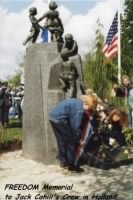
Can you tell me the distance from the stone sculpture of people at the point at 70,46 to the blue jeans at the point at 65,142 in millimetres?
1376

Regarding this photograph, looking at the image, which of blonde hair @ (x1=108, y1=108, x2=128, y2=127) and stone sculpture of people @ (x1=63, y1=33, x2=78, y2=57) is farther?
stone sculpture of people @ (x1=63, y1=33, x2=78, y2=57)

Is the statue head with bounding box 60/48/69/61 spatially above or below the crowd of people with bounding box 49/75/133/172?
above

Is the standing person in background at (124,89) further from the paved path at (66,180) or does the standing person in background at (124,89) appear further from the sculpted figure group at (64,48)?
the paved path at (66,180)

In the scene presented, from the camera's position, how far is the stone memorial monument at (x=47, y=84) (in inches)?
344

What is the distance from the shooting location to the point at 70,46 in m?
8.91

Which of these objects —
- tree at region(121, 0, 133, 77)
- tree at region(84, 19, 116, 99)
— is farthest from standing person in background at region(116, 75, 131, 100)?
tree at region(121, 0, 133, 77)

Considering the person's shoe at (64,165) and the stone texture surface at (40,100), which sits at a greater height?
the stone texture surface at (40,100)

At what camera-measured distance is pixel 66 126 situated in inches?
314

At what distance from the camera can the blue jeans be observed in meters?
8.03

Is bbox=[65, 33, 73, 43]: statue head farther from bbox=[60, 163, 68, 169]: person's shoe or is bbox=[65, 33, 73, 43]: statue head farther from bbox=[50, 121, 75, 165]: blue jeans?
bbox=[60, 163, 68, 169]: person's shoe

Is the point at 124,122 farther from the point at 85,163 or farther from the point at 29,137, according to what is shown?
the point at 29,137

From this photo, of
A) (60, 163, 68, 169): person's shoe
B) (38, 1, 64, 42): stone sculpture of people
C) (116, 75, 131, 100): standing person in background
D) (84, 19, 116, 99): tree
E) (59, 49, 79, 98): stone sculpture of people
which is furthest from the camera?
(84, 19, 116, 99): tree

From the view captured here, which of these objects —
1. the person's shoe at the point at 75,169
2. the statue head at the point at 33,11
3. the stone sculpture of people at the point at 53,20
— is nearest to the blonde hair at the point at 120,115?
the person's shoe at the point at 75,169

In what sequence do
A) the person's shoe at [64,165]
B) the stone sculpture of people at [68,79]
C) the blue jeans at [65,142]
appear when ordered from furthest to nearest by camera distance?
the stone sculpture of people at [68,79] → the person's shoe at [64,165] → the blue jeans at [65,142]
